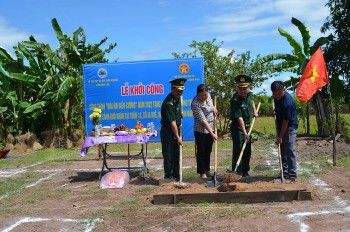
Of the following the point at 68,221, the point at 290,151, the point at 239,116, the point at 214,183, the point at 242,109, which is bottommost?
the point at 68,221

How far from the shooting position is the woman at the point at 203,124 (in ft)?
25.3

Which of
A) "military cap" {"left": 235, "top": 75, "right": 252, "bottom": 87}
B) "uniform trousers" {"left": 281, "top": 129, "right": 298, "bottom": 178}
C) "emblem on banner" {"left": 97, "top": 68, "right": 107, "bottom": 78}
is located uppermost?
"emblem on banner" {"left": 97, "top": 68, "right": 107, "bottom": 78}

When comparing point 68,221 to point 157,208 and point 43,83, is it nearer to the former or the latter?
Result: point 157,208

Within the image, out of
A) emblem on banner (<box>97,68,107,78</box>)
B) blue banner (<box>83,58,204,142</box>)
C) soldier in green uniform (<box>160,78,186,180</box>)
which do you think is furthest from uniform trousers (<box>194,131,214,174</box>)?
emblem on banner (<box>97,68,107,78</box>)

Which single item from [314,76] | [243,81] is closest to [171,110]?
[243,81]

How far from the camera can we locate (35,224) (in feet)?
19.1

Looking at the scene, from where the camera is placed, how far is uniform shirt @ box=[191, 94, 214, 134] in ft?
25.4

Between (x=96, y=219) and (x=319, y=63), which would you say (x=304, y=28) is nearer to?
(x=319, y=63)

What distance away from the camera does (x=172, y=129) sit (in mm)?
7707

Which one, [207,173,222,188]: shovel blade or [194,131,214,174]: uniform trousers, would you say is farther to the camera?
[194,131,214,174]: uniform trousers

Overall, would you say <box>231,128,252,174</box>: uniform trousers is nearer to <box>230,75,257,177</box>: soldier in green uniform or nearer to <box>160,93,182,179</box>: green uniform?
<box>230,75,257,177</box>: soldier in green uniform

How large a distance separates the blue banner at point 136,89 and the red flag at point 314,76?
3241mm

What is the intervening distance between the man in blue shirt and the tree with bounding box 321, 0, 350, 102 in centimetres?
953

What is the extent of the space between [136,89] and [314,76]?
5.15 meters
